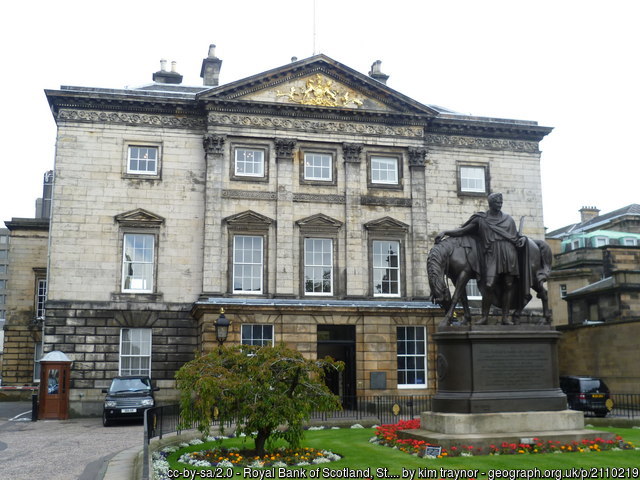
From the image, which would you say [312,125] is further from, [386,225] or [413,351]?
[413,351]

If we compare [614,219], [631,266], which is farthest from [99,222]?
[614,219]

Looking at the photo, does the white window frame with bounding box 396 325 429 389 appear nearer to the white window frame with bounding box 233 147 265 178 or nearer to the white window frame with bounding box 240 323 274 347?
the white window frame with bounding box 240 323 274 347

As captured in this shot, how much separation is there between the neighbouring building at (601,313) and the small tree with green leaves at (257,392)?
24.8m

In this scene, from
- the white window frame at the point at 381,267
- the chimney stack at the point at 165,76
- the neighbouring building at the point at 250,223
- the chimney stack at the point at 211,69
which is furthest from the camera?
the chimney stack at the point at 211,69

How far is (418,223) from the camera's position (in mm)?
35406

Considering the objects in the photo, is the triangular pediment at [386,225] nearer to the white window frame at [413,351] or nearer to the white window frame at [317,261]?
the white window frame at [317,261]

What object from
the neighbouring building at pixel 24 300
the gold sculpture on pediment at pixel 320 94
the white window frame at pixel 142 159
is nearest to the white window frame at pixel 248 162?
the gold sculpture on pediment at pixel 320 94

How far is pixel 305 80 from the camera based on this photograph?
35.2 meters

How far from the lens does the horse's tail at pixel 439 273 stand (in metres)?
Result: 16.6

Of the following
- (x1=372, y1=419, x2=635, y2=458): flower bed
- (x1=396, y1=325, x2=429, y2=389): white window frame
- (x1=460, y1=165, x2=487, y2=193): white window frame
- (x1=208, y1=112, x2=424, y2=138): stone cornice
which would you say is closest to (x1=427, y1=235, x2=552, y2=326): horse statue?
(x1=372, y1=419, x2=635, y2=458): flower bed

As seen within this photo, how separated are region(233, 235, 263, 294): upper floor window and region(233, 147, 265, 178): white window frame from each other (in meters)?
3.05

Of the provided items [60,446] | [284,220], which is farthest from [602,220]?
[60,446]

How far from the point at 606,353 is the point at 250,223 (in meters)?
20.0

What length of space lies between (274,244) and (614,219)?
159 ft
